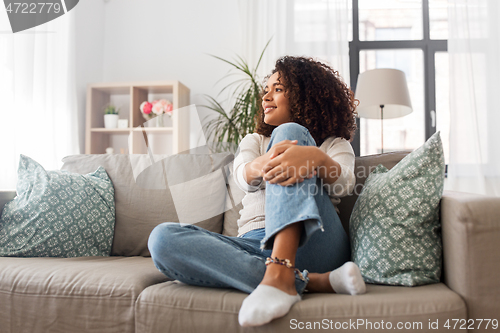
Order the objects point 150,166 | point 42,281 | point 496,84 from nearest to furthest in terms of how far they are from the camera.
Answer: point 42,281 → point 150,166 → point 496,84

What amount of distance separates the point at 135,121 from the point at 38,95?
29.7 inches

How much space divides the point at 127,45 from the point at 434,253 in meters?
3.24

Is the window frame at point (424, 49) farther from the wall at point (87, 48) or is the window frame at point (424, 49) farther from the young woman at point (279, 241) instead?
the young woman at point (279, 241)

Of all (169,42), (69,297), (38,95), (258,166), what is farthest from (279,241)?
(169,42)

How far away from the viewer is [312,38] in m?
3.36

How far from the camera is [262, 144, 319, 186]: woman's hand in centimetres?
96

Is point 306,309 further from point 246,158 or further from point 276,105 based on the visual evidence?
point 276,105

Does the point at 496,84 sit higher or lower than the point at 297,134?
higher

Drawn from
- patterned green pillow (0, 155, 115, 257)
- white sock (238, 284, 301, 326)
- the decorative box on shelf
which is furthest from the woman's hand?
the decorative box on shelf

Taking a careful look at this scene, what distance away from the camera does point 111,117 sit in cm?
313

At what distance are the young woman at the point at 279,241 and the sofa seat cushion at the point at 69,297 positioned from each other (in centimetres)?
13

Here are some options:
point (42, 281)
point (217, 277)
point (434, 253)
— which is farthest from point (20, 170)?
Result: point (434, 253)

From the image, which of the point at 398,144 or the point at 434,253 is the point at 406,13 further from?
the point at 434,253

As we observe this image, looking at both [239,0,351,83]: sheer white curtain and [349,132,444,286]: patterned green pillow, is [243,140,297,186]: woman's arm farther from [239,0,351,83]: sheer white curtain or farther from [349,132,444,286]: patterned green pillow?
[239,0,351,83]: sheer white curtain
